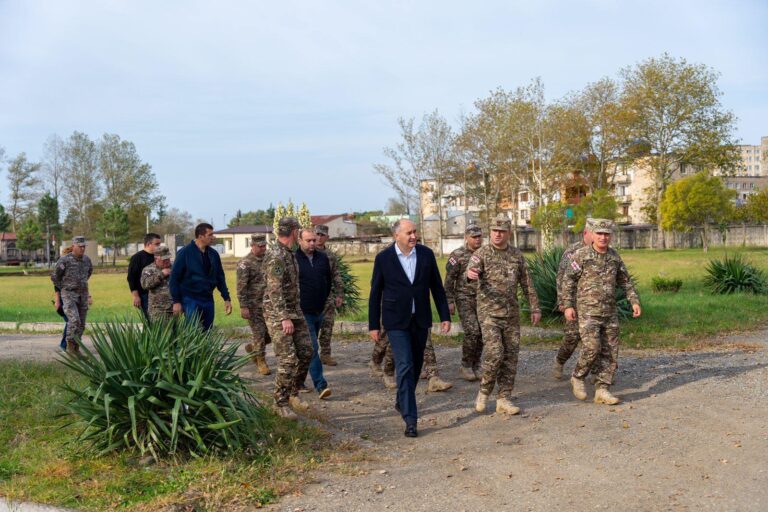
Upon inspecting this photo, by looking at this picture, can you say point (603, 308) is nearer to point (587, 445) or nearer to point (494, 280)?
point (494, 280)

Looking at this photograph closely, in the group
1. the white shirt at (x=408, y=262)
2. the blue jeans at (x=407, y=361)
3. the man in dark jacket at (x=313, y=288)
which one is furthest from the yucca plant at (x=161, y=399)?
the man in dark jacket at (x=313, y=288)

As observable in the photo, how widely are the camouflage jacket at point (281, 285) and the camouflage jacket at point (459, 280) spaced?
7.70ft

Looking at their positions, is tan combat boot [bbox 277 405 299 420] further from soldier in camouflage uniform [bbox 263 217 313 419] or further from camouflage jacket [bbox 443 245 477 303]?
camouflage jacket [bbox 443 245 477 303]

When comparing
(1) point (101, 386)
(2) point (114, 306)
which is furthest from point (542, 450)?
(2) point (114, 306)

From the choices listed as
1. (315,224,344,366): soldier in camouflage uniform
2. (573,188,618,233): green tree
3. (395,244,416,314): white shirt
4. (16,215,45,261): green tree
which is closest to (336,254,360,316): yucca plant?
(315,224,344,366): soldier in camouflage uniform

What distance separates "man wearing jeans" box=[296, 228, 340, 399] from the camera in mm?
8609

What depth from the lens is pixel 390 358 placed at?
30.6 feet

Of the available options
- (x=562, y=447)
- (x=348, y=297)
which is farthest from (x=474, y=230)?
(x=348, y=297)

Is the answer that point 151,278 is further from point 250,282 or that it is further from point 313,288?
point 313,288

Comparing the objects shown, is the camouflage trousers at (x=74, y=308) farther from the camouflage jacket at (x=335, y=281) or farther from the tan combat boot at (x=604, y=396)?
the tan combat boot at (x=604, y=396)

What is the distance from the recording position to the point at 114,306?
23.3 m

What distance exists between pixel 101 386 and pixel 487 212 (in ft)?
205

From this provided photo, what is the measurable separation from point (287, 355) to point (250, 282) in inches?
124

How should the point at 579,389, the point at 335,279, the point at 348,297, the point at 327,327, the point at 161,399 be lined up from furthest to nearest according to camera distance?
the point at 348,297, the point at 327,327, the point at 335,279, the point at 579,389, the point at 161,399
